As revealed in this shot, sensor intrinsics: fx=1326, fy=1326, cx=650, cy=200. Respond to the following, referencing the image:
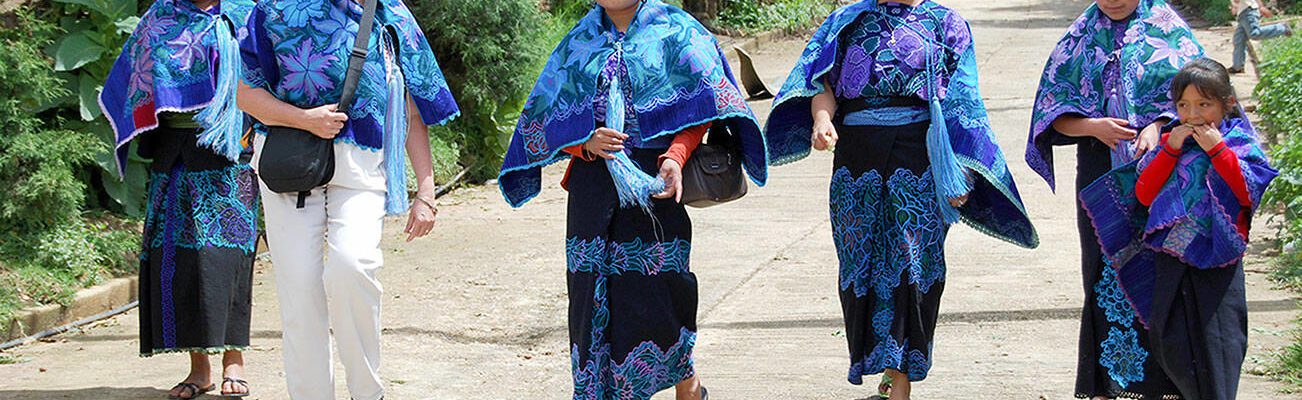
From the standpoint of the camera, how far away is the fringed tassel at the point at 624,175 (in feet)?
13.1

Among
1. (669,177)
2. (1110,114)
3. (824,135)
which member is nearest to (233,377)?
(669,177)

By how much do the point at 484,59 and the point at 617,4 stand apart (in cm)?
551

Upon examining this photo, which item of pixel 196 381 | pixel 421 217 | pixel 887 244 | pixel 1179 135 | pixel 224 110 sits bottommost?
pixel 196 381

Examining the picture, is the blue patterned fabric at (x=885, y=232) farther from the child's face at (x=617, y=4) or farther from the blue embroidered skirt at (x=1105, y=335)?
the child's face at (x=617, y=4)

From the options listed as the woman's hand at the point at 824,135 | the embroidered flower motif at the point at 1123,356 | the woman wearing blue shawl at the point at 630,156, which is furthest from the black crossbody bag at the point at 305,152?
the embroidered flower motif at the point at 1123,356

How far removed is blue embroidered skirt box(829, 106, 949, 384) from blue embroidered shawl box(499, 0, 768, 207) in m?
0.43

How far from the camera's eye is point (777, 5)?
62.4 feet

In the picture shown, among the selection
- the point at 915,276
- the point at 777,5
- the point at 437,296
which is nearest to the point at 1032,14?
the point at 777,5

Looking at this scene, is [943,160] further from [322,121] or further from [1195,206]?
[322,121]

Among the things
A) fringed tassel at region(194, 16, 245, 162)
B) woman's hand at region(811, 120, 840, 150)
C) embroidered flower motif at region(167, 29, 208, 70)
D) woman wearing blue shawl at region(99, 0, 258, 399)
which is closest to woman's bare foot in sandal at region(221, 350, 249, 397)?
woman wearing blue shawl at region(99, 0, 258, 399)

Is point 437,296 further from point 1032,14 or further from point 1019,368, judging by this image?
point 1032,14

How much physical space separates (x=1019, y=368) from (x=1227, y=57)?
11.7 m

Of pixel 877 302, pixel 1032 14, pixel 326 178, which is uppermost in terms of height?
pixel 326 178

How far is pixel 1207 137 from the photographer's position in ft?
12.8
